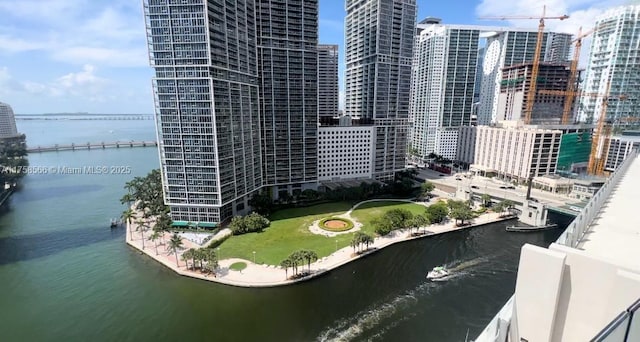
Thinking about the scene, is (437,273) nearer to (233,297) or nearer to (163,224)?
(233,297)

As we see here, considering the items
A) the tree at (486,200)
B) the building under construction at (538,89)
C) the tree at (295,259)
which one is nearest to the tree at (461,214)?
the tree at (486,200)

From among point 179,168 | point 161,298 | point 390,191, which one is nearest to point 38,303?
point 161,298

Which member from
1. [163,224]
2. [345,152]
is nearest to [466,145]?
[345,152]

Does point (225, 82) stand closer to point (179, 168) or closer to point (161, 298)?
point (179, 168)

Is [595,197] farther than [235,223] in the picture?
No

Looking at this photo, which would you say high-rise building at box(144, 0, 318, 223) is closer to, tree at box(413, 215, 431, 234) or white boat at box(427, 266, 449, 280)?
tree at box(413, 215, 431, 234)

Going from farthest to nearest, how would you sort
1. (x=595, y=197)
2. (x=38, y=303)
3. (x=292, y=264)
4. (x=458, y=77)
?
(x=458, y=77) → (x=292, y=264) → (x=38, y=303) → (x=595, y=197)
